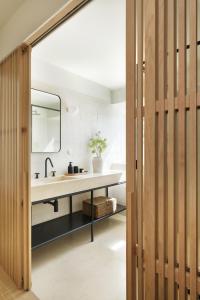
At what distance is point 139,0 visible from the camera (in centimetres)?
100

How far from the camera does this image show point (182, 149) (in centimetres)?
84

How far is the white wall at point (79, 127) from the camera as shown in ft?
9.59

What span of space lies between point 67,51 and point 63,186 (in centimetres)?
171

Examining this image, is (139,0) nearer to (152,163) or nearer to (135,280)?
(152,163)

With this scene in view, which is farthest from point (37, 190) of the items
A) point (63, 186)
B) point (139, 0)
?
point (139, 0)

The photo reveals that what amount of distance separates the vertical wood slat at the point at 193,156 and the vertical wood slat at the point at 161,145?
12cm

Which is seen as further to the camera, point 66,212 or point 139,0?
point 66,212

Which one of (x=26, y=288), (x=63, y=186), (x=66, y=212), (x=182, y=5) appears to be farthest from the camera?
(x=66, y=212)

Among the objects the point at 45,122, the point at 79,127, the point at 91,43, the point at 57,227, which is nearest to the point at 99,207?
the point at 57,227

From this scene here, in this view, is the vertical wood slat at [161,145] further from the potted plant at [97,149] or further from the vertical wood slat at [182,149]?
the potted plant at [97,149]

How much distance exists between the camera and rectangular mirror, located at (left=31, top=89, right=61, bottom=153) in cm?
286

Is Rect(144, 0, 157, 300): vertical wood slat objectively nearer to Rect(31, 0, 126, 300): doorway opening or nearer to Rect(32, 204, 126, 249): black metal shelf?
Rect(31, 0, 126, 300): doorway opening

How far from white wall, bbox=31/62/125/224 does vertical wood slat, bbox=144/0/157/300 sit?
85.7 inches

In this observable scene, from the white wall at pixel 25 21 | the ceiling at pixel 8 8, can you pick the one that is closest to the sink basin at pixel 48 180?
the white wall at pixel 25 21
